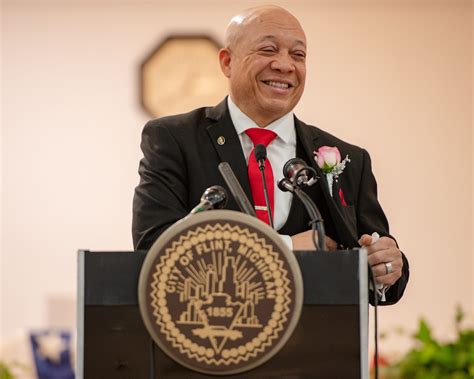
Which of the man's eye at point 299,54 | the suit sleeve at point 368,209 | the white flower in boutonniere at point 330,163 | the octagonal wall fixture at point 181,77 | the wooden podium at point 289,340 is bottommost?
the wooden podium at point 289,340

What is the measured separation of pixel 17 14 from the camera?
5648 mm

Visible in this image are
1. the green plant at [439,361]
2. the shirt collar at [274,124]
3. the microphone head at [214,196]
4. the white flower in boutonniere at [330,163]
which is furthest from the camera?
the shirt collar at [274,124]

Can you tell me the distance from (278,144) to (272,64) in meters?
0.18

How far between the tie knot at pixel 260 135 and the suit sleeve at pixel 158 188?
0.17 metres

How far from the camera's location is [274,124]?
206cm

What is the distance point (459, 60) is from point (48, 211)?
2.71 meters

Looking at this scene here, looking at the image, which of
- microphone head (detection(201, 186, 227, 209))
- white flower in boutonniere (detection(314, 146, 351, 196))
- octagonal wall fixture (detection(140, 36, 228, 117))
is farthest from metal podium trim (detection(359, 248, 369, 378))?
octagonal wall fixture (detection(140, 36, 228, 117))

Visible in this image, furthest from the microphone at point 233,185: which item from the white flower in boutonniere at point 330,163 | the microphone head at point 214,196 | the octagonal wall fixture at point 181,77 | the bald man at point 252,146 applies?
the octagonal wall fixture at point 181,77

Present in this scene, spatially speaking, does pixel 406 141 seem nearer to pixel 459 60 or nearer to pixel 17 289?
pixel 459 60

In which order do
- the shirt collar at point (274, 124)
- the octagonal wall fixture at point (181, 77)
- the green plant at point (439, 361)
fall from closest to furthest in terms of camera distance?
Result: the green plant at point (439, 361)
the shirt collar at point (274, 124)
the octagonal wall fixture at point (181, 77)

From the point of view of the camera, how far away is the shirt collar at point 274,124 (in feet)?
6.70

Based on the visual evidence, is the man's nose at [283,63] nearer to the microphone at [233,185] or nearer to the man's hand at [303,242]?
the man's hand at [303,242]

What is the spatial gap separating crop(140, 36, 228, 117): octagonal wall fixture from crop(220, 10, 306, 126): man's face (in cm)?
344

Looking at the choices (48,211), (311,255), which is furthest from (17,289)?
(311,255)
